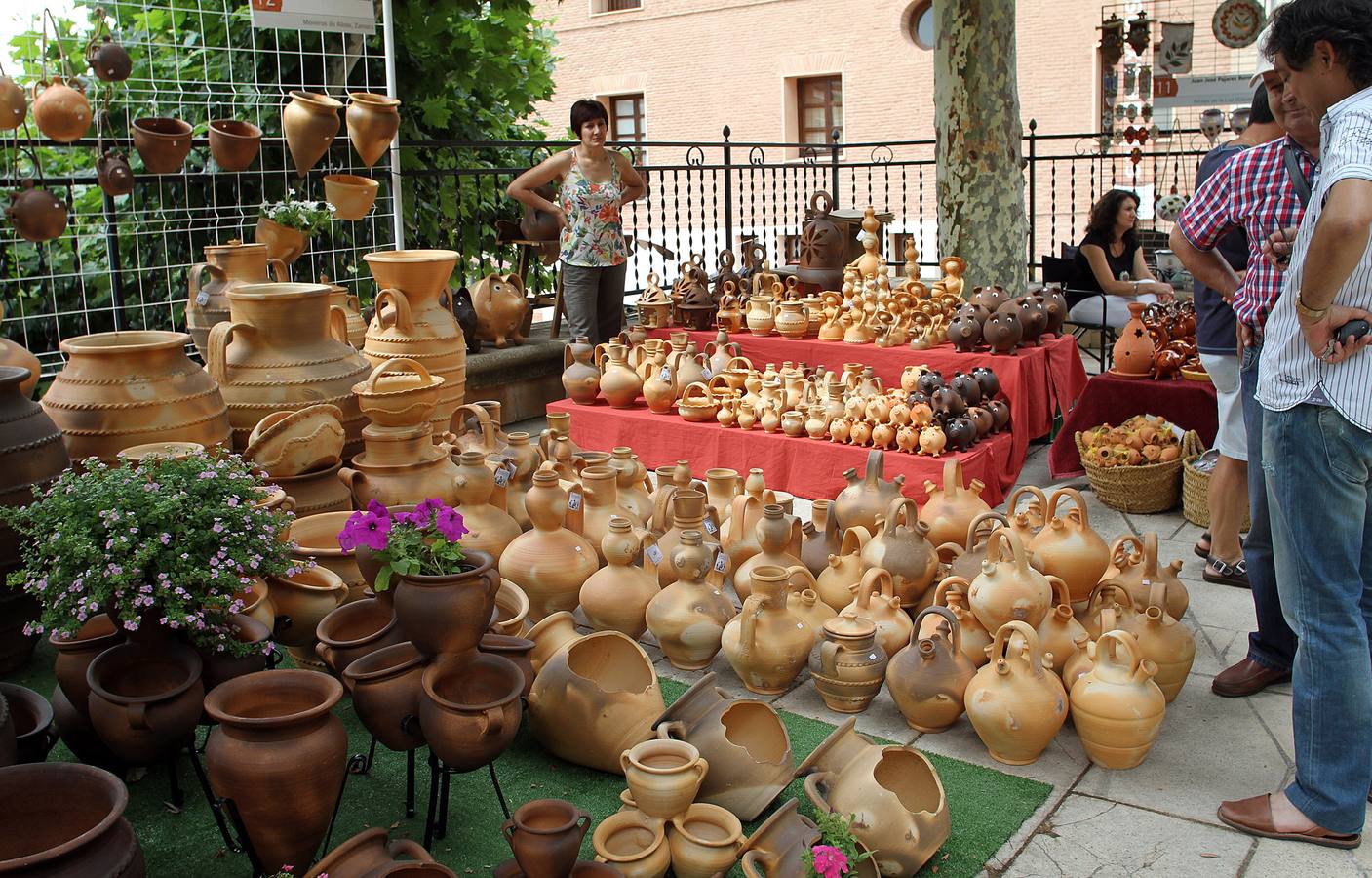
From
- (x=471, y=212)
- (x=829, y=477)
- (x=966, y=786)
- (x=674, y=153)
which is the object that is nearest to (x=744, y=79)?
(x=674, y=153)

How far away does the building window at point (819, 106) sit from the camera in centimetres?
2012

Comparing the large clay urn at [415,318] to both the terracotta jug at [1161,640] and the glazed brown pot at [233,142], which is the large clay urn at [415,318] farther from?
the terracotta jug at [1161,640]

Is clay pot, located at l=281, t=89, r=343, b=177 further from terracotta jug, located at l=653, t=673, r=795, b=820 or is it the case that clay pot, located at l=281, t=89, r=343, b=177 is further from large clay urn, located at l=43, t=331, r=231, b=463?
terracotta jug, located at l=653, t=673, r=795, b=820

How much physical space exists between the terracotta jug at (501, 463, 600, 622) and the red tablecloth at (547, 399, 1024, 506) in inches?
67.5

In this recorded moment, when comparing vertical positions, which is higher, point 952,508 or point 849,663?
point 952,508

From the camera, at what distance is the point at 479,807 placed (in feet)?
9.36

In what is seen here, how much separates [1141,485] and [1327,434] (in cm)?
283

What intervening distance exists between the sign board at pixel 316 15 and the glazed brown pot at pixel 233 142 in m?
0.53

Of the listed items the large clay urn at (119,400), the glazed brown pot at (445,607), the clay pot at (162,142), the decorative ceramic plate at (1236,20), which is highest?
the decorative ceramic plate at (1236,20)

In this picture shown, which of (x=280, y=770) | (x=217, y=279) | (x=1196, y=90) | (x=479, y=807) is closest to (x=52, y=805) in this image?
(x=280, y=770)

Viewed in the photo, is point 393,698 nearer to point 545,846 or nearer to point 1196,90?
point 545,846

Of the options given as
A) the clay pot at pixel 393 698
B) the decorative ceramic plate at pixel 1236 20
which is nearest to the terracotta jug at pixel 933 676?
the clay pot at pixel 393 698

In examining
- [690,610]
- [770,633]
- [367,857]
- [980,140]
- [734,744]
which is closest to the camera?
[367,857]

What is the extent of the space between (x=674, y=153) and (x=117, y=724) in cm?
2028
